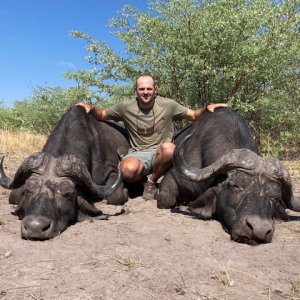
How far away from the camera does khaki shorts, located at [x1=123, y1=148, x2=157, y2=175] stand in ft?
20.8

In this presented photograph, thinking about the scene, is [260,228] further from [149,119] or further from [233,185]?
[149,119]

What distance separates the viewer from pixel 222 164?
4582 millimetres

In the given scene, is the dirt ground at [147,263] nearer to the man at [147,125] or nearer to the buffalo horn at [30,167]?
the buffalo horn at [30,167]

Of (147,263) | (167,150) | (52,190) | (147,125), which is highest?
(147,125)

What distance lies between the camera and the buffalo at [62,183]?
13.5 ft

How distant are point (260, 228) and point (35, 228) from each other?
6.67 feet

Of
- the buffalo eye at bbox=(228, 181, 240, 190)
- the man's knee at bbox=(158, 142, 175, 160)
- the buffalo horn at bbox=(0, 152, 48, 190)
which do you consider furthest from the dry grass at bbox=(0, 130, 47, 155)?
the buffalo eye at bbox=(228, 181, 240, 190)

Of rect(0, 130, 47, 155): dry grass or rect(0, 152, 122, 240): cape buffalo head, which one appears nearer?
rect(0, 152, 122, 240): cape buffalo head

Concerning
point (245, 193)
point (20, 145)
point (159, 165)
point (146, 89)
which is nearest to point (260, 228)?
point (245, 193)

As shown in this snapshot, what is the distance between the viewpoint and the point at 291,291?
116 inches

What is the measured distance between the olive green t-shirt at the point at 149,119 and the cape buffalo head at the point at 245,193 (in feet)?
5.44

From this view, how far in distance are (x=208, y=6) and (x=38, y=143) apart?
6064mm

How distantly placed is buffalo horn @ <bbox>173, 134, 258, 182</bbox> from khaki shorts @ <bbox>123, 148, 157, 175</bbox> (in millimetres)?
1490

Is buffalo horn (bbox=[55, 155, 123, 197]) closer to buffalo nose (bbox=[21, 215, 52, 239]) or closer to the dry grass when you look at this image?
buffalo nose (bbox=[21, 215, 52, 239])
